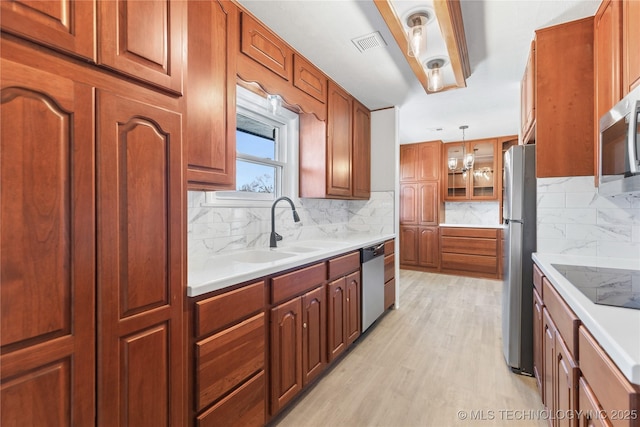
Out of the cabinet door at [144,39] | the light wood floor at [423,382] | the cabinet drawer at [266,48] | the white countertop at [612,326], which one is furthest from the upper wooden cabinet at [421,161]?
the cabinet door at [144,39]

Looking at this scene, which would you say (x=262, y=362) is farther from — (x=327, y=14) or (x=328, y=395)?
(x=327, y=14)

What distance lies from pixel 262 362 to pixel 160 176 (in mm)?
1044

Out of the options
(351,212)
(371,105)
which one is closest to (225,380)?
(351,212)

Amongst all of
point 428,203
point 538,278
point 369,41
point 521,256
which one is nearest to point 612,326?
point 538,278

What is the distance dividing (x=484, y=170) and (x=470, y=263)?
1.70m

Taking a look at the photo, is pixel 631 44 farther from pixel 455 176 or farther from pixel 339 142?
pixel 455 176

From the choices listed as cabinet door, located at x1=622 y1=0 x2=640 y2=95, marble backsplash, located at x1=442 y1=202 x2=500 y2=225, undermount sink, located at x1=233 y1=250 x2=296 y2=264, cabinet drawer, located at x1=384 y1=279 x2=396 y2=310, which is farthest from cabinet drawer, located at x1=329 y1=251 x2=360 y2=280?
marble backsplash, located at x1=442 y1=202 x2=500 y2=225

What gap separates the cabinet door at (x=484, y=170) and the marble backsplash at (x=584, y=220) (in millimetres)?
3441

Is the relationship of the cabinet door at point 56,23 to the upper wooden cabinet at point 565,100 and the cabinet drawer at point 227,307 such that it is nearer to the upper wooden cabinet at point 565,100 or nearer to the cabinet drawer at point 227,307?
the cabinet drawer at point 227,307

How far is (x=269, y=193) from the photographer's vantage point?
253 cm

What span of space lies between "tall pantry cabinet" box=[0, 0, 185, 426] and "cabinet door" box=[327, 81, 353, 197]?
1763 mm

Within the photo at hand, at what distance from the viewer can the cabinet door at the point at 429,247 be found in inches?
207

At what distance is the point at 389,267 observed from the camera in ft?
10.6

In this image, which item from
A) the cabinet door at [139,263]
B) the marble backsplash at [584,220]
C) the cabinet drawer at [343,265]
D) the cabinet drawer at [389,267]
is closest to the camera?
the cabinet door at [139,263]
